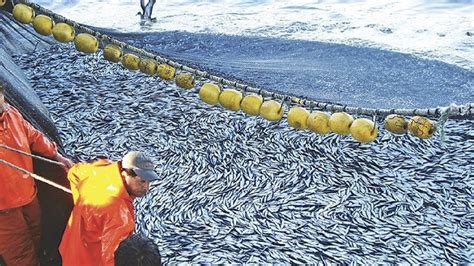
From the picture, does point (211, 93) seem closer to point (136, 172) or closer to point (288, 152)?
point (288, 152)

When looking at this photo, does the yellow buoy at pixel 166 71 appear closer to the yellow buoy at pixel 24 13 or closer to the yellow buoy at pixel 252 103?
A: the yellow buoy at pixel 252 103

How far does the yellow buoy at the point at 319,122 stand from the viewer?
346 centimetres

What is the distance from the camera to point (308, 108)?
13.1 ft

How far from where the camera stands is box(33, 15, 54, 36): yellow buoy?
14.9 ft

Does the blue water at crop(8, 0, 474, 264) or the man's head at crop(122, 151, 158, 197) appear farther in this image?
the blue water at crop(8, 0, 474, 264)

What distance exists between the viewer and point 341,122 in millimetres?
3400

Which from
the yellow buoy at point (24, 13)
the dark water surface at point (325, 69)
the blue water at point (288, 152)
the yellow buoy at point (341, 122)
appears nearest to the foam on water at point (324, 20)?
the blue water at point (288, 152)

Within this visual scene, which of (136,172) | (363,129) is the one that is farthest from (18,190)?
(363,129)

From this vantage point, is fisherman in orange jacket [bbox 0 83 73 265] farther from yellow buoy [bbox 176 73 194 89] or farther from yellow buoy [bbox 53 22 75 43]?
yellow buoy [bbox 53 22 75 43]

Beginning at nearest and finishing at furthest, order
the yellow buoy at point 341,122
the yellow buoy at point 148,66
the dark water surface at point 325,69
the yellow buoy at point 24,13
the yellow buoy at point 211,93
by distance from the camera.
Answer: the yellow buoy at point 341,122, the yellow buoy at point 211,93, the yellow buoy at point 148,66, the yellow buoy at point 24,13, the dark water surface at point 325,69

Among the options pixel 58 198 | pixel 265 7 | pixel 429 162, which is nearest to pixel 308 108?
pixel 429 162

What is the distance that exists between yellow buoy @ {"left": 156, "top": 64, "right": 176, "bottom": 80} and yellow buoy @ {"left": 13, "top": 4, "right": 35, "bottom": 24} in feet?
4.27

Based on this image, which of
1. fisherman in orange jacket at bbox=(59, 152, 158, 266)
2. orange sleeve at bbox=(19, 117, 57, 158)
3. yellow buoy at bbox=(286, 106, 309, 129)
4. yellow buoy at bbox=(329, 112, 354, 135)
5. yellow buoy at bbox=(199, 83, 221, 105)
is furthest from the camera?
yellow buoy at bbox=(199, 83, 221, 105)

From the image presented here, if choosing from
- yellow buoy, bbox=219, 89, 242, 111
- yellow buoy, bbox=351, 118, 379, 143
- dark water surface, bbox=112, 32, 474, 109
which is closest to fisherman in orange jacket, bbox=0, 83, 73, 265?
yellow buoy, bbox=219, 89, 242, 111
